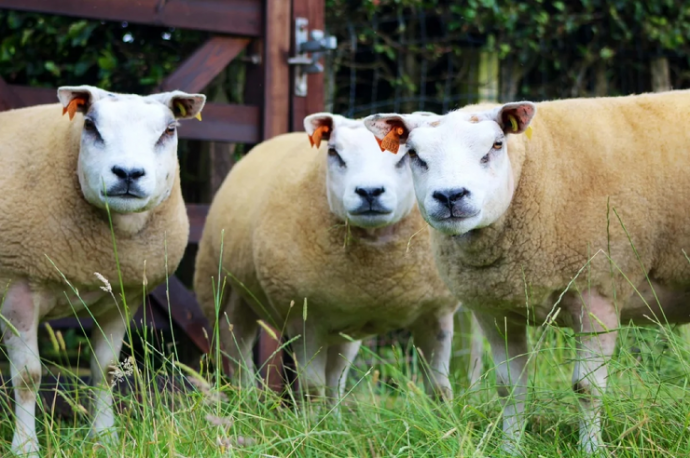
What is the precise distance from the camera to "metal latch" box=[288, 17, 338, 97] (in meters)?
5.19

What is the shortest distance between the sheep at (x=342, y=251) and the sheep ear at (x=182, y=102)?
0.54 metres

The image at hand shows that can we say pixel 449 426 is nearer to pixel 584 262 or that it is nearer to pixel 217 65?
pixel 584 262

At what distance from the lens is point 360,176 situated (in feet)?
13.0

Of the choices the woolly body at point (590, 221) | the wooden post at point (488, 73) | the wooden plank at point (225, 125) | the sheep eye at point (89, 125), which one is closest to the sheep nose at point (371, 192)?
the woolly body at point (590, 221)

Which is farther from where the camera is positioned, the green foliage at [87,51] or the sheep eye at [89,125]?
the green foliage at [87,51]

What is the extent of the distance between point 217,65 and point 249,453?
2893 millimetres

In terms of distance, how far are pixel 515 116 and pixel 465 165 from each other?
0.31 metres

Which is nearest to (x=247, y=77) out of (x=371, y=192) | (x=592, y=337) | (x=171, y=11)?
(x=171, y=11)

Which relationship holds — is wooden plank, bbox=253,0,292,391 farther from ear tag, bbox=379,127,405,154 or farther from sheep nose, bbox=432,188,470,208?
sheep nose, bbox=432,188,470,208

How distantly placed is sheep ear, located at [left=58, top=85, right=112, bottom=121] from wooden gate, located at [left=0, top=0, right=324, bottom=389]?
1.00 m

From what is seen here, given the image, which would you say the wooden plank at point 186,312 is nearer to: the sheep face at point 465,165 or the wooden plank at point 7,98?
the wooden plank at point 7,98

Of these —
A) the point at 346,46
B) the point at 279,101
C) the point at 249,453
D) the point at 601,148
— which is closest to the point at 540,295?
the point at 601,148

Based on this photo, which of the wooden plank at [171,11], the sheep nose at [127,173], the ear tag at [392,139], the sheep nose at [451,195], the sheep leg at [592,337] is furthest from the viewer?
the wooden plank at [171,11]

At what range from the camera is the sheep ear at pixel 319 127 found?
421 cm
